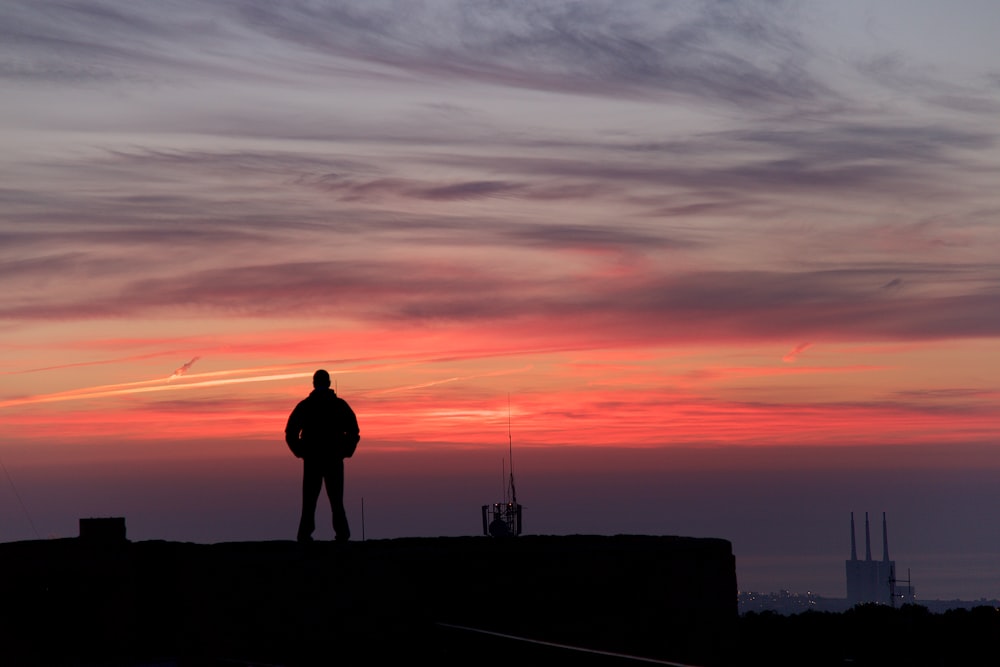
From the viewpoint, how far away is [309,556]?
15836 mm

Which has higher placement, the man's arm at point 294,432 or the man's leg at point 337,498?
the man's arm at point 294,432

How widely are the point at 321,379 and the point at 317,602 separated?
3.68 m

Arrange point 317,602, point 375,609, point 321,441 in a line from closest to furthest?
point 317,602, point 375,609, point 321,441

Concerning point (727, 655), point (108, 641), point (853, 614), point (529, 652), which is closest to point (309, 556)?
point (108, 641)

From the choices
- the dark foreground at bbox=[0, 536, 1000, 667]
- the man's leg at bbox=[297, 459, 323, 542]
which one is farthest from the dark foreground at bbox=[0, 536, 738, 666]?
the man's leg at bbox=[297, 459, 323, 542]

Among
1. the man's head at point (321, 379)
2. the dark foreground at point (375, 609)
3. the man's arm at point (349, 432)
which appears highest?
the man's head at point (321, 379)

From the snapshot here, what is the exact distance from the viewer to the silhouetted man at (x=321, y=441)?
60.0ft

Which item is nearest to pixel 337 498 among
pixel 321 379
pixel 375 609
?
pixel 321 379

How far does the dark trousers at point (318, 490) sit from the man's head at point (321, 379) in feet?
3.08

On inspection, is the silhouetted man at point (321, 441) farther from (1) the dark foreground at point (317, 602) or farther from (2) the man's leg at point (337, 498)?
(1) the dark foreground at point (317, 602)

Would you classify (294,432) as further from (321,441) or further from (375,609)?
(375,609)

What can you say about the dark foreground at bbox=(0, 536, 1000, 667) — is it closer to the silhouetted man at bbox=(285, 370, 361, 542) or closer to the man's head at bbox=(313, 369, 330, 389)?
the silhouetted man at bbox=(285, 370, 361, 542)

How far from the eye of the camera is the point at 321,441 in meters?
18.3

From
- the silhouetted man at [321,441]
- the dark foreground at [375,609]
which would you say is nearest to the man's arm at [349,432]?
the silhouetted man at [321,441]
